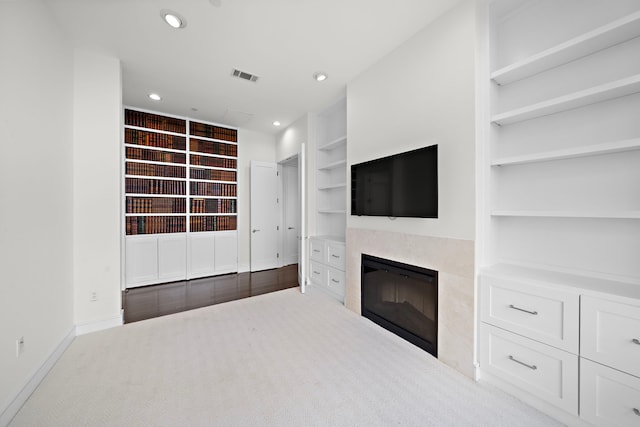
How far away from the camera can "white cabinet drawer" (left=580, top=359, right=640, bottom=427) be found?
4.07ft

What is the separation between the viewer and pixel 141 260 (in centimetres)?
→ 414

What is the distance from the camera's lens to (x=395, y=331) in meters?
2.49

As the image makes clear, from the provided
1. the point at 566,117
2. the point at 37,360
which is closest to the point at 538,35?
the point at 566,117

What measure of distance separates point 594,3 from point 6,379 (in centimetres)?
430

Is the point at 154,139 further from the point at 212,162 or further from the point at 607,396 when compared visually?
the point at 607,396

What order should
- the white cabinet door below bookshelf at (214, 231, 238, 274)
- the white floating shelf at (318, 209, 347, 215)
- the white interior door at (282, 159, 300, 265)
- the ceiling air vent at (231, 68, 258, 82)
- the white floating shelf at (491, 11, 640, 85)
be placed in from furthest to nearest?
1. the white interior door at (282, 159, 300, 265)
2. the white cabinet door below bookshelf at (214, 231, 238, 274)
3. the white floating shelf at (318, 209, 347, 215)
4. the ceiling air vent at (231, 68, 258, 82)
5. the white floating shelf at (491, 11, 640, 85)

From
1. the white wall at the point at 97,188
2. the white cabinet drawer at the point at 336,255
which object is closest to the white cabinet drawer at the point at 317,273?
the white cabinet drawer at the point at 336,255

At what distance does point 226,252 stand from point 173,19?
3.76 metres

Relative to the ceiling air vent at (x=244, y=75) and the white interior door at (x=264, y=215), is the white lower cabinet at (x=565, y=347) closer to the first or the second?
the ceiling air vent at (x=244, y=75)

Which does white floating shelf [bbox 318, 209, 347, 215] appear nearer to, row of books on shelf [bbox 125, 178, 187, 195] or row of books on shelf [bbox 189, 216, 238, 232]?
row of books on shelf [bbox 189, 216, 238, 232]

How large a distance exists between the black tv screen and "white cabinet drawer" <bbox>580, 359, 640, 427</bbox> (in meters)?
1.25

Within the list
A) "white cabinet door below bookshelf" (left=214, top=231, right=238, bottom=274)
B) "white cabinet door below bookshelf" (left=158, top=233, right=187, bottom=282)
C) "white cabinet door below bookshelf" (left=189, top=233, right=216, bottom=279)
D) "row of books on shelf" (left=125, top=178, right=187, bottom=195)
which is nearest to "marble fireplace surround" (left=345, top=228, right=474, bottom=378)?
"white cabinet door below bookshelf" (left=214, top=231, right=238, bottom=274)

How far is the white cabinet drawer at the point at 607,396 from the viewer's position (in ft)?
4.07

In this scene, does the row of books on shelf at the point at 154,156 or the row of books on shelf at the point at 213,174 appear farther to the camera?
the row of books on shelf at the point at 213,174
